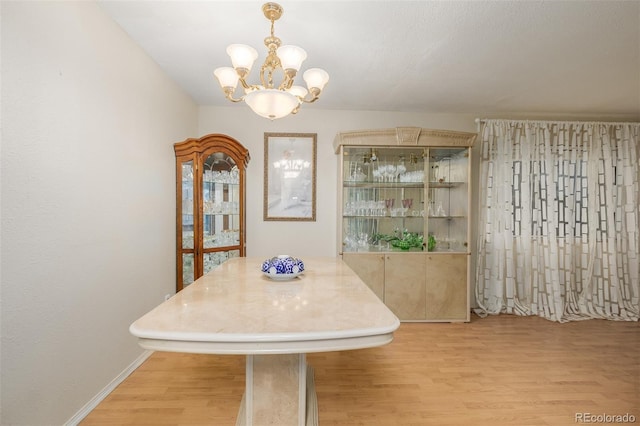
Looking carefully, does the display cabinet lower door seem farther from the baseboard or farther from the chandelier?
the baseboard

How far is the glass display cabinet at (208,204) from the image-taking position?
3043mm

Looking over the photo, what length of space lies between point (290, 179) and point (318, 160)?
414 millimetres

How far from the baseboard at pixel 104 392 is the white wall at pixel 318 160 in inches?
63.1

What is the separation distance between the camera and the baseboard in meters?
1.72

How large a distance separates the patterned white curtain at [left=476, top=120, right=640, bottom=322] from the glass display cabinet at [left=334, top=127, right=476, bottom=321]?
1.64ft

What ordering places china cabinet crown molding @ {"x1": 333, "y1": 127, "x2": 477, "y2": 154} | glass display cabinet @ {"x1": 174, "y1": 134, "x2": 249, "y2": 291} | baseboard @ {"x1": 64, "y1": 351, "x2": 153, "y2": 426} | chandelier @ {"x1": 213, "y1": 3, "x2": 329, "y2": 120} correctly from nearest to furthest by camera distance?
1. chandelier @ {"x1": 213, "y1": 3, "x2": 329, "y2": 120}
2. baseboard @ {"x1": 64, "y1": 351, "x2": 153, "y2": 426}
3. glass display cabinet @ {"x1": 174, "y1": 134, "x2": 249, "y2": 291}
4. china cabinet crown molding @ {"x1": 333, "y1": 127, "x2": 477, "y2": 154}

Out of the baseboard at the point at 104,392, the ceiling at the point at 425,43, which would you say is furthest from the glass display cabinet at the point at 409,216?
the baseboard at the point at 104,392

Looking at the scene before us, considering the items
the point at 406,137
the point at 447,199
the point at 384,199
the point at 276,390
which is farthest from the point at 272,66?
the point at 447,199

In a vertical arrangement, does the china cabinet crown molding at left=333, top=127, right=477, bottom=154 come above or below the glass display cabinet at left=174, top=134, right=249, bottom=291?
above

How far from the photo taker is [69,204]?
166cm

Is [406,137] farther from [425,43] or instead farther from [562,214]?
[562,214]

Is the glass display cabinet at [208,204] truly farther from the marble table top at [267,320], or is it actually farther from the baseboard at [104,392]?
the marble table top at [267,320]

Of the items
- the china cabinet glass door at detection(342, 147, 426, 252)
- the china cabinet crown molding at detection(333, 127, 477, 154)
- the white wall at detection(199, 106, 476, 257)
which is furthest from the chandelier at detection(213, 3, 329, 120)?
the white wall at detection(199, 106, 476, 257)

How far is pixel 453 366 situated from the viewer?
7.91ft
